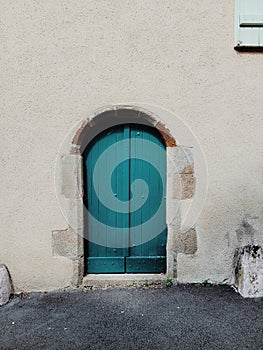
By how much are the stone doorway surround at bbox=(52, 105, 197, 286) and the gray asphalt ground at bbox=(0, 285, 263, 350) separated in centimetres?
31

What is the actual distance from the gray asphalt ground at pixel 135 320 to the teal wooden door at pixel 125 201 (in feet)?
1.26

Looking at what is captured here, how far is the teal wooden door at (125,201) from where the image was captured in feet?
12.7

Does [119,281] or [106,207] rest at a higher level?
[106,207]

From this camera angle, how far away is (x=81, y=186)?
3.72 metres

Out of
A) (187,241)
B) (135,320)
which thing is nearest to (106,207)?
(187,241)

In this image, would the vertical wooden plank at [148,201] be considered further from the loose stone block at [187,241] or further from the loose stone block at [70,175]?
the loose stone block at [70,175]

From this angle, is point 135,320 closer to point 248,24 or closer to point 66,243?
point 66,243

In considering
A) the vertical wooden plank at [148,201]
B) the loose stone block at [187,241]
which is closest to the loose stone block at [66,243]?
the vertical wooden plank at [148,201]

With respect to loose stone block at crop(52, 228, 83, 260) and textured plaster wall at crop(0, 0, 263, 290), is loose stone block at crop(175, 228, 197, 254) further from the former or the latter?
loose stone block at crop(52, 228, 83, 260)

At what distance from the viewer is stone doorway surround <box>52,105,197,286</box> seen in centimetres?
365

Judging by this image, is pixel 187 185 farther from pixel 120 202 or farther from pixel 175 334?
pixel 175 334

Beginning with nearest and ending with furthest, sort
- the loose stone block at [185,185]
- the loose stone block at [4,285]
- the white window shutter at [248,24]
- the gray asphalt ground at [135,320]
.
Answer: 1. the gray asphalt ground at [135,320]
2. the loose stone block at [4,285]
3. the white window shutter at [248,24]
4. the loose stone block at [185,185]

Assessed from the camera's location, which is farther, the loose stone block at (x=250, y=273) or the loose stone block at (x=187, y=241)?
the loose stone block at (x=187, y=241)

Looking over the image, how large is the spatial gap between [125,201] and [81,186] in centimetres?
52
